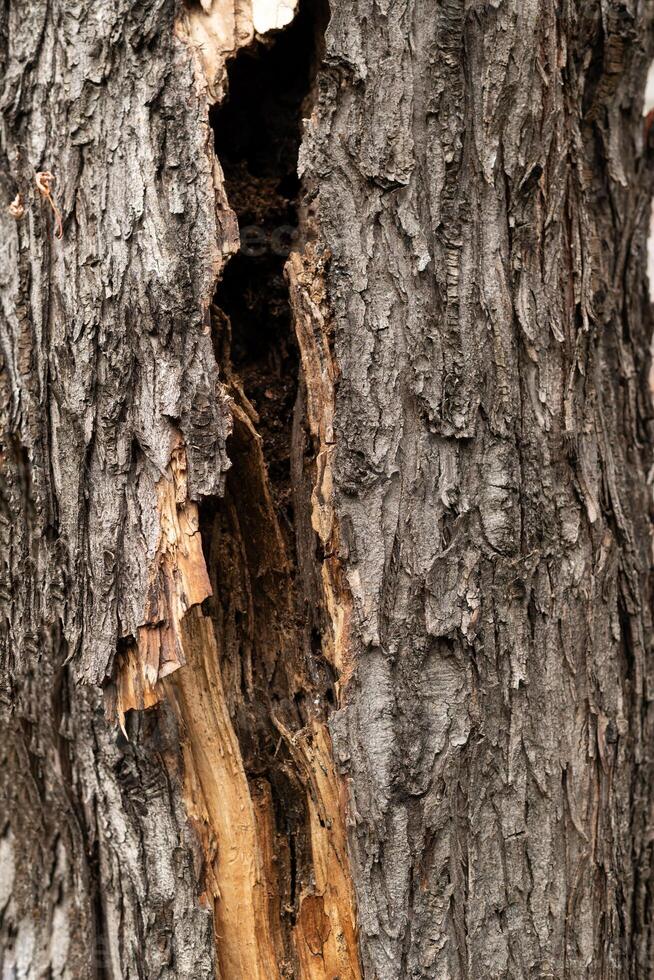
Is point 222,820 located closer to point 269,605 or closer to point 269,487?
point 269,605

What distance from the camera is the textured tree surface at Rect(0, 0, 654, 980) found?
4.73 feet

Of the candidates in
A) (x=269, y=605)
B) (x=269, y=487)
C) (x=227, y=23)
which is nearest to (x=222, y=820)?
(x=269, y=605)

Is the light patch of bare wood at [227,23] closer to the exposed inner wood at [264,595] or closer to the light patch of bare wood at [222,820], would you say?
the exposed inner wood at [264,595]

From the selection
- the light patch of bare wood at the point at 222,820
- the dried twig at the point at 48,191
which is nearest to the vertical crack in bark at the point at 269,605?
the light patch of bare wood at the point at 222,820

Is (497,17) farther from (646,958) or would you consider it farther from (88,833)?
(646,958)

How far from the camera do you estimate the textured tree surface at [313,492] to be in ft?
4.73

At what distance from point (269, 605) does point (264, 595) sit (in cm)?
2

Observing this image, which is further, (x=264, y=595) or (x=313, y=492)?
(x=264, y=595)

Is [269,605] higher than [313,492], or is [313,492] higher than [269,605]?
[313,492]

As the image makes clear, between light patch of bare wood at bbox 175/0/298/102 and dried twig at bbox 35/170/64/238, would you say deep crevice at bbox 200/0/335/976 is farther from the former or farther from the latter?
dried twig at bbox 35/170/64/238

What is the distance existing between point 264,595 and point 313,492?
0.86 ft

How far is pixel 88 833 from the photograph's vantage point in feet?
5.40

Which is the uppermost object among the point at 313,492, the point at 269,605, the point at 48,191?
the point at 48,191

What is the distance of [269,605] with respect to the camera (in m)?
1.61
